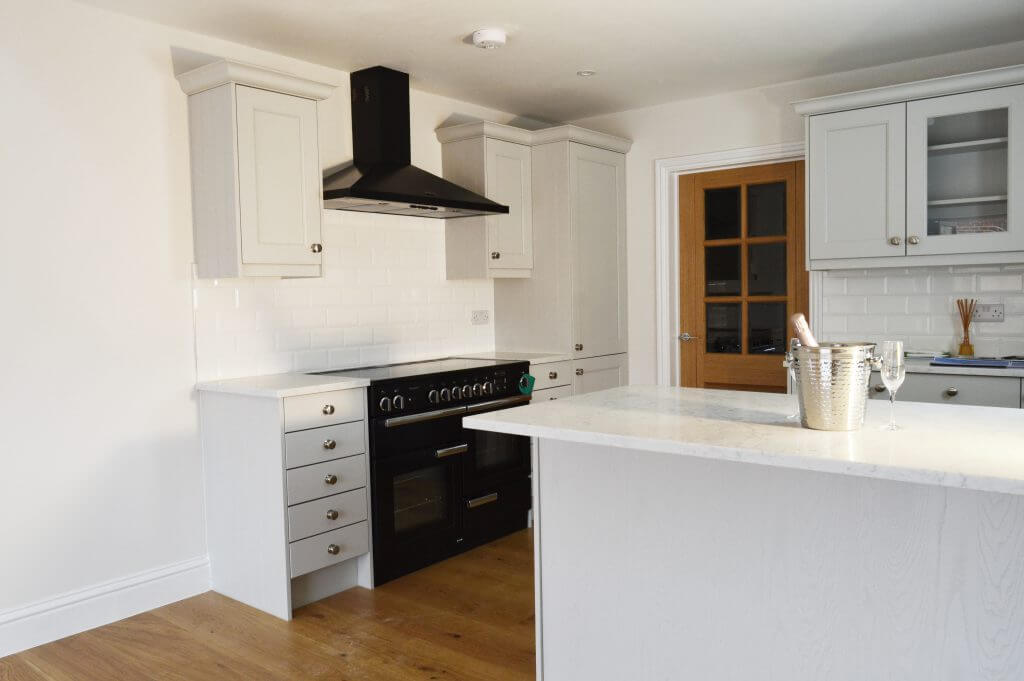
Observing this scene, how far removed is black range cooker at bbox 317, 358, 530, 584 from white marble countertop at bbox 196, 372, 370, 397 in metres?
0.15

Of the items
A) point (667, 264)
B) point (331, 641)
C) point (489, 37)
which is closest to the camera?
point (331, 641)

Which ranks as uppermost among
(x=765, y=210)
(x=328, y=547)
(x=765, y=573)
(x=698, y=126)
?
(x=698, y=126)

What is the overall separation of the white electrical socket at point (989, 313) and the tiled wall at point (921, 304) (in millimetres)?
22

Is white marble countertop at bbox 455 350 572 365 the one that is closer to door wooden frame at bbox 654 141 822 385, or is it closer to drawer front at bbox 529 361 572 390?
drawer front at bbox 529 361 572 390

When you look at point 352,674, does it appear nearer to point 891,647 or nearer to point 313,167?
point 891,647

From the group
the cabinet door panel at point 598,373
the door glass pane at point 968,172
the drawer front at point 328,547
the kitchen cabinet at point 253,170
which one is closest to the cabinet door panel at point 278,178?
the kitchen cabinet at point 253,170

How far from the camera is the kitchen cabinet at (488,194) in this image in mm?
4676

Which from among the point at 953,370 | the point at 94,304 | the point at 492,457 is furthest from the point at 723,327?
the point at 94,304

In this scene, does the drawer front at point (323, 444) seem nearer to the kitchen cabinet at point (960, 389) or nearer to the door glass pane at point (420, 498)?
the door glass pane at point (420, 498)

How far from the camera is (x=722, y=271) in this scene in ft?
16.5

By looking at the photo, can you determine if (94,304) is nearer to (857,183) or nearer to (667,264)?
(667,264)

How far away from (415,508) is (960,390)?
2.58 metres

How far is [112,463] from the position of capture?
3.38 meters

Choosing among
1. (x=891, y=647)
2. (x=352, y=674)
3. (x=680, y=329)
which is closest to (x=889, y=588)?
(x=891, y=647)
